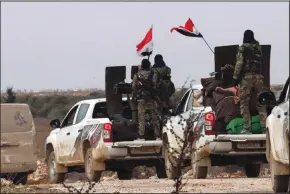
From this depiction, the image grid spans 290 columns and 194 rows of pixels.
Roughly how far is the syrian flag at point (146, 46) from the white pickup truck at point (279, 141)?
752 cm

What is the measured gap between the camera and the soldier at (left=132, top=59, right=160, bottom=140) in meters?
18.6

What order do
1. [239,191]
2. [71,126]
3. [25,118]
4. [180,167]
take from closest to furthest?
1. [180,167]
2. [239,191]
3. [25,118]
4. [71,126]

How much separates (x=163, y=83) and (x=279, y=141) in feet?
19.7

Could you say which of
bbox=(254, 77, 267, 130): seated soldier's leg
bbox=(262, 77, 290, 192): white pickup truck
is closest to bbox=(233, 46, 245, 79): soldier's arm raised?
bbox=(254, 77, 267, 130): seated soldier's leg

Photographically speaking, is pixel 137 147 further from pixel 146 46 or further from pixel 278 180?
pixel 278 180

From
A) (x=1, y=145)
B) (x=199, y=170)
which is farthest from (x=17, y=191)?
(x=199, y=170)

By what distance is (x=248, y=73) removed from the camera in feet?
55.0

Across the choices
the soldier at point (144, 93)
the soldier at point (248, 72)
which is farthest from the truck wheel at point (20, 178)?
the soldier at point (248, 72)

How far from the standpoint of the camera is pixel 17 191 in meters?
15.0

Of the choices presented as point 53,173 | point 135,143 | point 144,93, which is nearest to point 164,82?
point 144,93

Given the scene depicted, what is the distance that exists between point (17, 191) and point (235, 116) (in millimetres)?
4335

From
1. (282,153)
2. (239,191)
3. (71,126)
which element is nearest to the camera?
(282,153)

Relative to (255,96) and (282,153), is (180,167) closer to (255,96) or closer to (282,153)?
(282,153)

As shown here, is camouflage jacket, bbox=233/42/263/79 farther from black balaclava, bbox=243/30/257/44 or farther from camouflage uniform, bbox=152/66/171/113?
camouflage uniform, bbox=152/66/171/113
